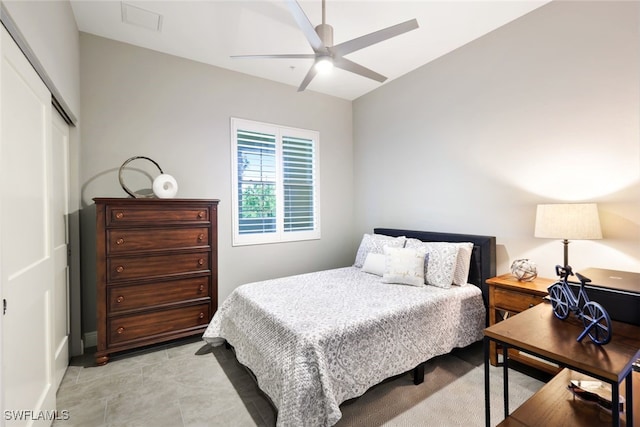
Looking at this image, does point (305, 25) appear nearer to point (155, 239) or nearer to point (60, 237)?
point (155, 239)

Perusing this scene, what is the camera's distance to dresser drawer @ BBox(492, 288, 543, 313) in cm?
219

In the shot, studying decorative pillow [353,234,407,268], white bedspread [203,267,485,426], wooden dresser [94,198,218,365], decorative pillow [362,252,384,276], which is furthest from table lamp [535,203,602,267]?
wooden dresser [94,198,218,365]

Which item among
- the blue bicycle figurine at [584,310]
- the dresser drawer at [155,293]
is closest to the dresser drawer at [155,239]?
the dresser drawer at [155,293]

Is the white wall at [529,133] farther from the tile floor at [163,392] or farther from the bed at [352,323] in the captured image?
the tile floor at [163,392]

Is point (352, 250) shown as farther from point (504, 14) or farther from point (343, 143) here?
point (504, 14)

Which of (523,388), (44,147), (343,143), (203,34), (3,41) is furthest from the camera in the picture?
(343,143)

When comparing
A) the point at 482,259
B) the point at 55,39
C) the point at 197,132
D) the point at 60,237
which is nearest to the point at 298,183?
the point at 197,132

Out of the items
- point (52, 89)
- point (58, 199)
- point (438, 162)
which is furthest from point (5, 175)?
point (438, 162)

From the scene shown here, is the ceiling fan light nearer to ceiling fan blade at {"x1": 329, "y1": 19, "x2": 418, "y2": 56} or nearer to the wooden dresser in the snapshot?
ceiling fan blade at {"x1": 329, "y1": 19, "x2": 418, "y2": 56}

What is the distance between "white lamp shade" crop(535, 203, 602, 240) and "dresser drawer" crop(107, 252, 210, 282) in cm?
294

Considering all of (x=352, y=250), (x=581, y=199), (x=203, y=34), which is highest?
(x=203, y=34)

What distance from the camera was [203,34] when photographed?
279 centimetres

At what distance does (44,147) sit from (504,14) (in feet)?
12.0

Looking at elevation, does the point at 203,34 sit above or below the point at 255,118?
above
